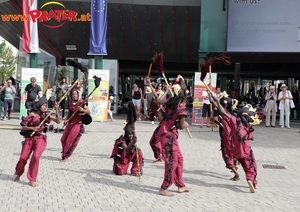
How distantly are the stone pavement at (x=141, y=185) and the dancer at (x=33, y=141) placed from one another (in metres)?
0.25

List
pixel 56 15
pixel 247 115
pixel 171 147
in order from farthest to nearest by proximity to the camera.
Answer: pixel 56 15 → pixel 247 115 → pixel 171 147

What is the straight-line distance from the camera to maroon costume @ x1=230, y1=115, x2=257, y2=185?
25.7 ft

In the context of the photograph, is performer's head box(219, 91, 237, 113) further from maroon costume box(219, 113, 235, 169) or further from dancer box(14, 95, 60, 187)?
dancer box(14, 95, 60, 187)

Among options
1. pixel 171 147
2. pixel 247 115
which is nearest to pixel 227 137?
pixel 247 115

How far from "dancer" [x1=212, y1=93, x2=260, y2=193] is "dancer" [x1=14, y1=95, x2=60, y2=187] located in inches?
110

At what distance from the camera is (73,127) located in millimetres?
10133

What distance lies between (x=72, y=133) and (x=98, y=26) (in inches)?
379

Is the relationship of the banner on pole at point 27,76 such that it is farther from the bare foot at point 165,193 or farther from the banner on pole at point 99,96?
the bare foot at point 165,193

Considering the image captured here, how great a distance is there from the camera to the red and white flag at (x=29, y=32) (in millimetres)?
18719

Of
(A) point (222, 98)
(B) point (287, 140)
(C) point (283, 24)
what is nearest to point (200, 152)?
(A) point (222, 98)

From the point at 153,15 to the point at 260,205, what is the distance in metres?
16.9

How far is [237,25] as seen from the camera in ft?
62.2

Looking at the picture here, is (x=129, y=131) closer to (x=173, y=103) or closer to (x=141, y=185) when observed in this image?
(x=141, y=185)

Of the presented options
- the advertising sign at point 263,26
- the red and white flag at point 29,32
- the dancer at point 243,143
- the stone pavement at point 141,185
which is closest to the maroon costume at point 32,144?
the stone pavement at point 141,185
